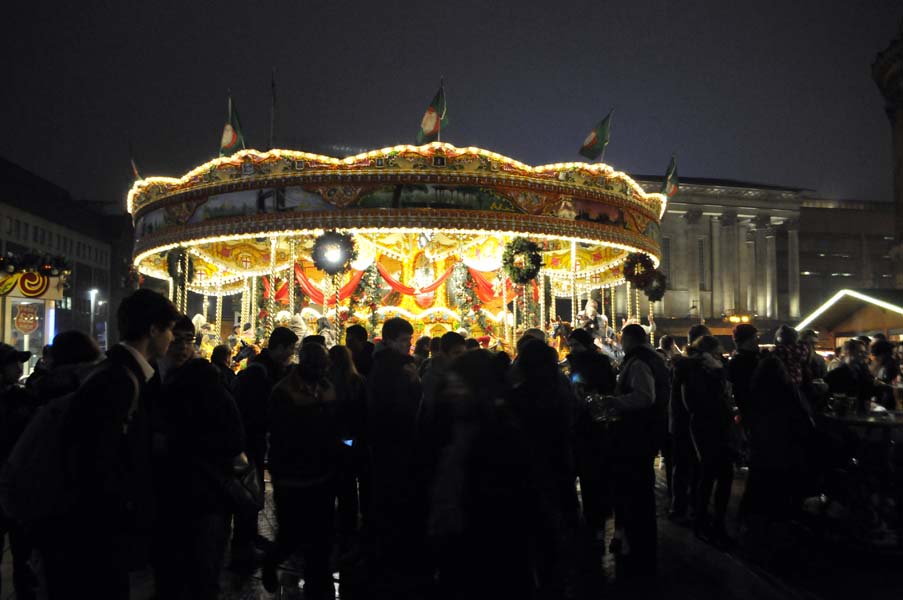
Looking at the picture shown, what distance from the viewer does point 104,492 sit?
3275 millimetres

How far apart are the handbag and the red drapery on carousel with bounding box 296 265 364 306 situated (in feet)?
49.2

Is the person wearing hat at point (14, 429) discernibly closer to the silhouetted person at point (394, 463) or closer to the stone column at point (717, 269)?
the silhouetted person at point (394, 463)

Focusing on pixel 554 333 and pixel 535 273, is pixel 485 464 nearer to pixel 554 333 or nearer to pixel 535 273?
pixel 535 273

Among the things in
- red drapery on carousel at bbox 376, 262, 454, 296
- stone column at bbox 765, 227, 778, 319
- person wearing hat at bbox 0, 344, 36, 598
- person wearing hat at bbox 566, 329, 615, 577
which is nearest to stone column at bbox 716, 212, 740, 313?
stone column at bbox 765, 227, 778, 319

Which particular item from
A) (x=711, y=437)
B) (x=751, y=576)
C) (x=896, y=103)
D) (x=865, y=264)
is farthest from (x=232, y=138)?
(x=865, y=264)

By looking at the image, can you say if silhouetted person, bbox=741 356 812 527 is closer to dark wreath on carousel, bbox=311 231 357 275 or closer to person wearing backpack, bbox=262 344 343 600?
person wearing backpack, bbox=262 344 343 600

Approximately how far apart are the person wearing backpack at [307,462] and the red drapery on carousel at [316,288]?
14035mm

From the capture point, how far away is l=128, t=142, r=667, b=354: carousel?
14.3m

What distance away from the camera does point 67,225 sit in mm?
64188

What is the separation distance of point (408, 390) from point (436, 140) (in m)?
9.68

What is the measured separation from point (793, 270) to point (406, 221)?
184ft

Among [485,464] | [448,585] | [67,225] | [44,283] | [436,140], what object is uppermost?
[67,225]

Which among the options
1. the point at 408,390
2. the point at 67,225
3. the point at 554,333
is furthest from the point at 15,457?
the point at 67,225

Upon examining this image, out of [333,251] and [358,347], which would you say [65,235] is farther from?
[358,347]
